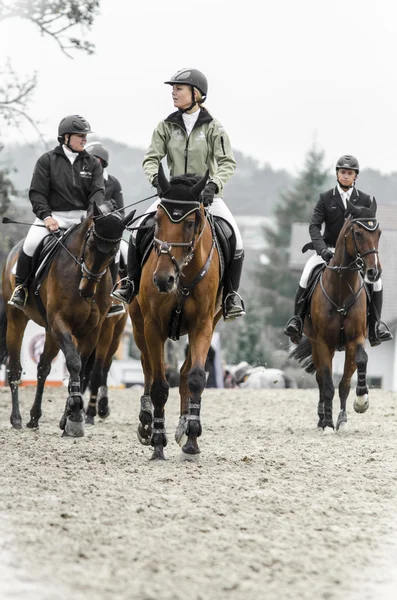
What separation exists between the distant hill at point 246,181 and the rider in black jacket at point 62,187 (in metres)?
114

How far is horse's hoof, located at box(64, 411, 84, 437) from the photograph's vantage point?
36.4ft

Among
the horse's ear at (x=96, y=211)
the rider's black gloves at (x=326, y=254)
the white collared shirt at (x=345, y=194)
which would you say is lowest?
the rider's black gloves at (x=326, y=254)

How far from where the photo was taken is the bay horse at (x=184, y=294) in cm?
875

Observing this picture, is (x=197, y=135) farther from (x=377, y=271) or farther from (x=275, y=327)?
(x=275, y=327)

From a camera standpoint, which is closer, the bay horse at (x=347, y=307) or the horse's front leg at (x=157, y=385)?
the horse's front leg at (x=157, y=385)

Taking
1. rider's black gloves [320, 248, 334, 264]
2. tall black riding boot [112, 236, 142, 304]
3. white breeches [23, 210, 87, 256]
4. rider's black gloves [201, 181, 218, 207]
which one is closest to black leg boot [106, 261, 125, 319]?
white breeches [23, 210, 87, 256]

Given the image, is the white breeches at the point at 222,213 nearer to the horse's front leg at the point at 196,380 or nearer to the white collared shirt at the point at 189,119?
the white collared shirt at the point at 189,119

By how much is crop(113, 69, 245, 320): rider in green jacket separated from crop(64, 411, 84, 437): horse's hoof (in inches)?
62.9

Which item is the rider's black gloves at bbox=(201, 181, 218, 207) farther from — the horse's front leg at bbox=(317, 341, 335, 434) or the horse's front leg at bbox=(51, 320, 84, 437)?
the horse's front leg at bbox=(317, 341, 335, 434)

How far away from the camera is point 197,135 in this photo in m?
10.1

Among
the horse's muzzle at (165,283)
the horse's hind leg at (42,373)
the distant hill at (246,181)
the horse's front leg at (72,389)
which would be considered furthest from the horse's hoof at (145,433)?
the distant hill at (246,181)

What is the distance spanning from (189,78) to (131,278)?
6.38 ft

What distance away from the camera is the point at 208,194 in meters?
9.39

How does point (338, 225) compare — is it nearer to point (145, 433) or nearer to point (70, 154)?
point (70, 154)
